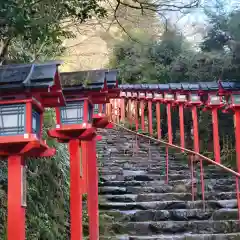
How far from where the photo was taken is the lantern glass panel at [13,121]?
4074mm

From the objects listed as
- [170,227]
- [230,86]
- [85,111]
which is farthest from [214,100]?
[85,111]

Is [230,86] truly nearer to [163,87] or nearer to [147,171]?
[147,171]

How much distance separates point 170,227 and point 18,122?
4.20 m

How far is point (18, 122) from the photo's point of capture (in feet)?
13.4

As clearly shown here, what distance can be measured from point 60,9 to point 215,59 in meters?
11.3

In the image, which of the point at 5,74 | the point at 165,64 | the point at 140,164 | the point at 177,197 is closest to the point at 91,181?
the point at 177,197

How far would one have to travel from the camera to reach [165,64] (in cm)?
2009

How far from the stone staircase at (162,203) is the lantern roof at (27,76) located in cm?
370

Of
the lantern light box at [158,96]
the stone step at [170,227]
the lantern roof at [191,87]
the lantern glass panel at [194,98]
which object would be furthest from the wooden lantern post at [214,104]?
the stone step at [170,227]

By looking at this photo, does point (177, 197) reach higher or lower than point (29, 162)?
lower

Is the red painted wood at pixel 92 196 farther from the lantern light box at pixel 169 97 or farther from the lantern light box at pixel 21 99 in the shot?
the lantern light box at pixel 169 97

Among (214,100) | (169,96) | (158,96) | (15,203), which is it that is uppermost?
(158,96)

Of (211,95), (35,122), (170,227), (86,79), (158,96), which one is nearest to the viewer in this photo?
(35,122)

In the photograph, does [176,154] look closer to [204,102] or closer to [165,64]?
[204,102]
